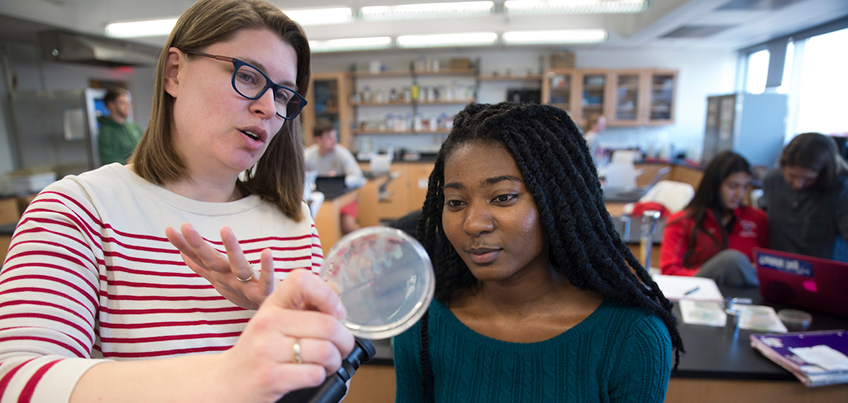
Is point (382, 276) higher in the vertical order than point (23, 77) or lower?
lower

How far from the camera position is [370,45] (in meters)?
5.99

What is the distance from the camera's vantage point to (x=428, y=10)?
454cm

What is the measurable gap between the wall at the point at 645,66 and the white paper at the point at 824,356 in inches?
252

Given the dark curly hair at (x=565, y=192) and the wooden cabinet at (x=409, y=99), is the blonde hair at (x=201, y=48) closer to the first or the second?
the dark curly hair at (x=565, y=192)

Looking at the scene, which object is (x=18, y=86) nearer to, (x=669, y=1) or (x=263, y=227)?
(x=263, y=227)

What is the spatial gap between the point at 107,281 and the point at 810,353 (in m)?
1.97

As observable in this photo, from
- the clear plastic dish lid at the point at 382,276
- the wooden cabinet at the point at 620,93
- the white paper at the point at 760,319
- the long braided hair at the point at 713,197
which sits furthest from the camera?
the wooden cabinet at the point at 620,93

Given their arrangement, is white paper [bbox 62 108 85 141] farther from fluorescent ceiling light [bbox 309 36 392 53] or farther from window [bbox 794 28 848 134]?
window [bbox 794 28 848 134]

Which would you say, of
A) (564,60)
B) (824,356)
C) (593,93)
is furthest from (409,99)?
(824,356)

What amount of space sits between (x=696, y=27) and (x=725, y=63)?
243cm

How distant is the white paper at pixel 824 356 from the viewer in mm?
1352

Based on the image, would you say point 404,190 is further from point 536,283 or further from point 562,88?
point 536,283

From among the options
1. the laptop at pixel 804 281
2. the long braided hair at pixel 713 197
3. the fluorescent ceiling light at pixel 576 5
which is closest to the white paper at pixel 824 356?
the laptop at pixel 804 281

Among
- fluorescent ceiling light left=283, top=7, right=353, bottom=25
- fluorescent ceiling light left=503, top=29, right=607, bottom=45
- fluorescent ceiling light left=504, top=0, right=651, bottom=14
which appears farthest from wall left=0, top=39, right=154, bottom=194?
fluorescent ceiling light left=503, top=29, right=607, bottom=45
